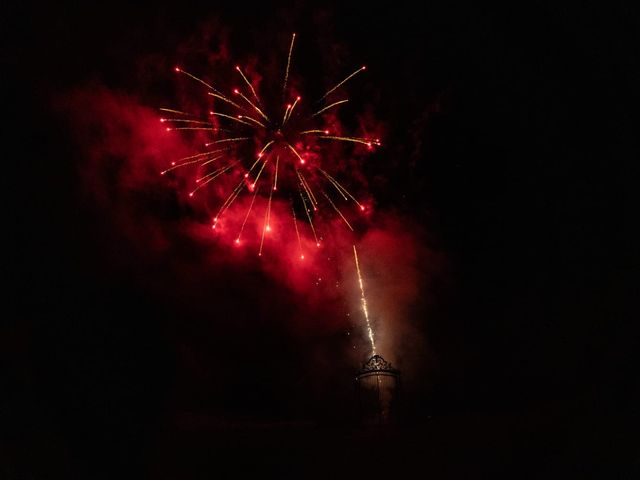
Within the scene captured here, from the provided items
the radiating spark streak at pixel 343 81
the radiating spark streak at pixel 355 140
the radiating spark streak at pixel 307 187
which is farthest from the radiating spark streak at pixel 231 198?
the radiating spark streak at pixel 343 81

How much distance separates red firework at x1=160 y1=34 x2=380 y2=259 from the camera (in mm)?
8328

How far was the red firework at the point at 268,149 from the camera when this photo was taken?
833cm

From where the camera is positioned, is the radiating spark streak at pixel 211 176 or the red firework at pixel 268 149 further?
the radiating spark streak at pixel 211 176

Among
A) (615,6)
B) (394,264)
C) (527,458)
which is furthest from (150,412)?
(615,6)

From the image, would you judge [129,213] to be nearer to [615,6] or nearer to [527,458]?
[527,458]

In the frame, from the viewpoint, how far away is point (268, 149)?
27.9 feet

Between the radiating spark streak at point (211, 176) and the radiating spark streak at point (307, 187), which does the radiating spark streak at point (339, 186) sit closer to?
the radiating spark streak at point (307, 187)

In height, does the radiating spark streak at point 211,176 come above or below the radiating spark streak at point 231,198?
above

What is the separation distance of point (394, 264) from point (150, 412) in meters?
5.48

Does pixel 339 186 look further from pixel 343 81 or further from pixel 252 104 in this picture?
pixel 252 104

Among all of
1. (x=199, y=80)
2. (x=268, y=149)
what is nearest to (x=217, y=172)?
(x=268, y=149)

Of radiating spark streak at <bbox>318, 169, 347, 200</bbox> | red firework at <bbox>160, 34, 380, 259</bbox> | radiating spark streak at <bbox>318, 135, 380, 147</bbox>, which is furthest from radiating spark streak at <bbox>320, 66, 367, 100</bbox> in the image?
radiating spark streak at <bbox>318, 169, 347, 200</bbox>

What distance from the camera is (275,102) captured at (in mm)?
8297

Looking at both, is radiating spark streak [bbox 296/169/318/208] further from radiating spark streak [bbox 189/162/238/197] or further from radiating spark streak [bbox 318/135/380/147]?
radiating spark streak [bbox 189/162/238/197]
